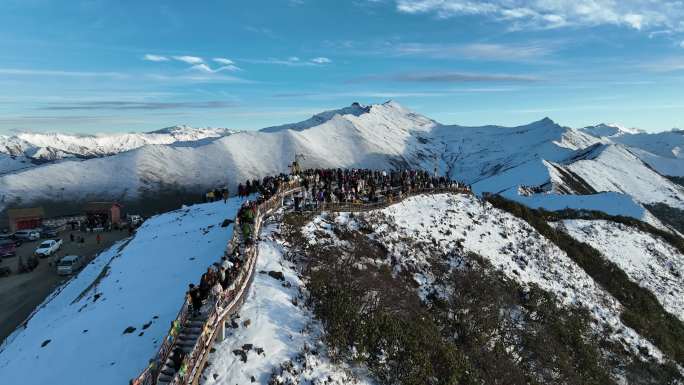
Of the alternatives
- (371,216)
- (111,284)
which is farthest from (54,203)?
(371,216)

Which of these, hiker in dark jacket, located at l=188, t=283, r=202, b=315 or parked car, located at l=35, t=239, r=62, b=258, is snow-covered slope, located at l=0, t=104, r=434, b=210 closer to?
parked car, located at l=35, t=239, r=62, b=258

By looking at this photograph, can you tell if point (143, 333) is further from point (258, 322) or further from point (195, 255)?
point (195, 255)

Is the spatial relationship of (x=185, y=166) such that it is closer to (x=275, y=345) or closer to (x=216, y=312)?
(x=275, y=345)

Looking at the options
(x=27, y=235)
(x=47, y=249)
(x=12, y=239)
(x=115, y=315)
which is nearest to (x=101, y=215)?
(x=27, y=235)

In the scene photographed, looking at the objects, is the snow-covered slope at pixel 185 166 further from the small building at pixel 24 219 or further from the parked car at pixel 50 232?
the parked car at pixel 50 232

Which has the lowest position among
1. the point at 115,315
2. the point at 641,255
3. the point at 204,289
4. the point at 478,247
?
the point at 641,255

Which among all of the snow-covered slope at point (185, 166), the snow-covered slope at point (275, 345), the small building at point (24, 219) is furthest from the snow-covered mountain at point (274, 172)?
the snow-covered slope at point (275, 345)

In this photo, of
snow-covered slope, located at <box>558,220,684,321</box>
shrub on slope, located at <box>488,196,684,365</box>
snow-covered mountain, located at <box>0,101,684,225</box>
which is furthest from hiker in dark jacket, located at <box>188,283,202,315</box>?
snow-covered mountain, located at <box>0,101,684,225</box>
